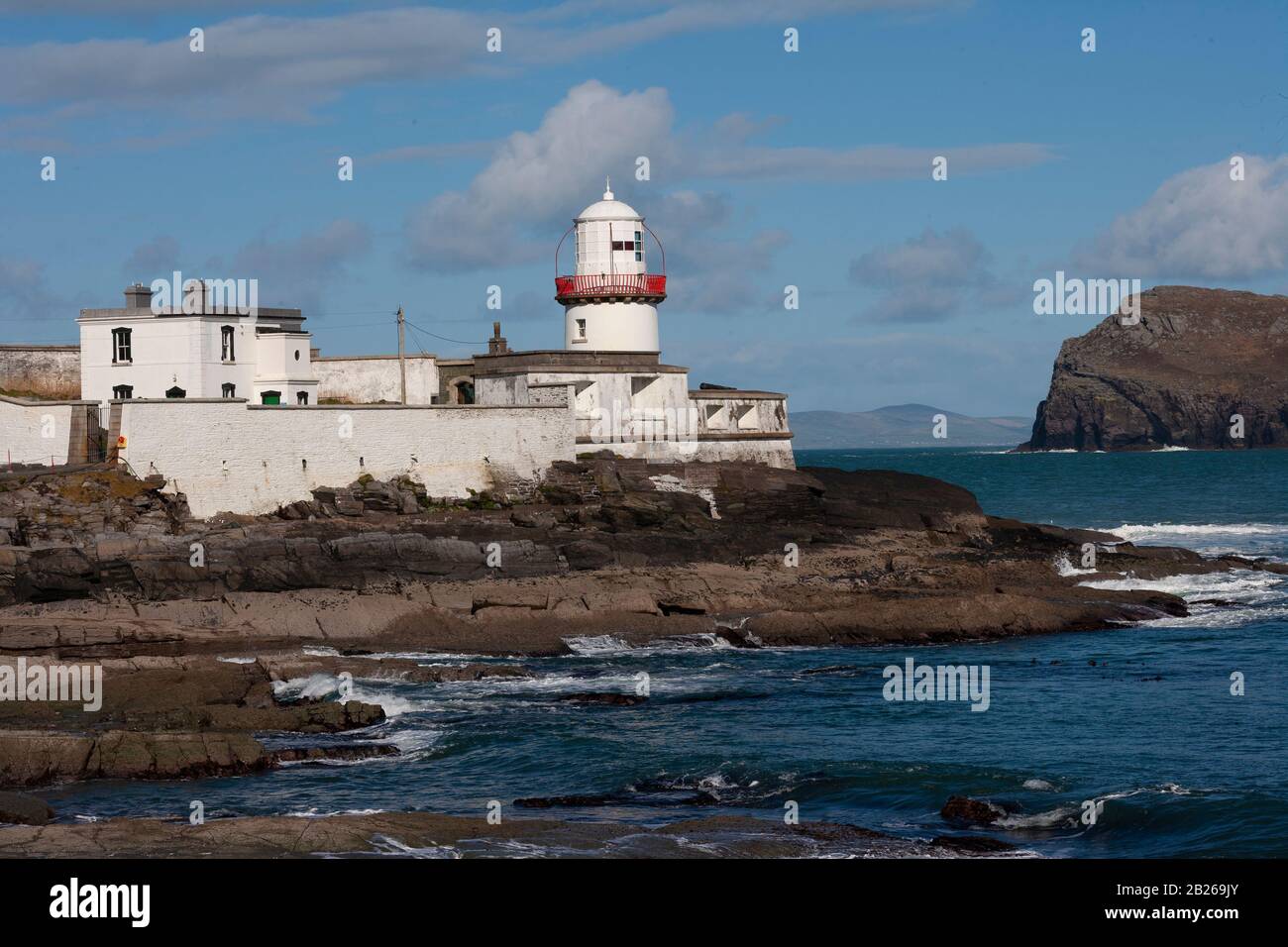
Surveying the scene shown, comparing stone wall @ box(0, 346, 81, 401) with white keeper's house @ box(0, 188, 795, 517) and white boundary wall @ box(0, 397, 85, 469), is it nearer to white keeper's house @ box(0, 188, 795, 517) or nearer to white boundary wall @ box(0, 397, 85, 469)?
white keeper's house @ box(0, 188, 795, 517)

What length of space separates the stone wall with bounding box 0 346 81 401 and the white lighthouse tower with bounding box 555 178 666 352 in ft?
46.1

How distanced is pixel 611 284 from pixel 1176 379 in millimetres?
146864

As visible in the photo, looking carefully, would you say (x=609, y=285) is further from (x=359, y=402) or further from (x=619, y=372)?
(x=359, y=402)

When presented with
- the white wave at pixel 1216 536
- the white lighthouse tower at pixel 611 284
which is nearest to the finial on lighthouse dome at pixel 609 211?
the white lighthouse tower at pixel 611 284

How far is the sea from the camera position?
749 inches

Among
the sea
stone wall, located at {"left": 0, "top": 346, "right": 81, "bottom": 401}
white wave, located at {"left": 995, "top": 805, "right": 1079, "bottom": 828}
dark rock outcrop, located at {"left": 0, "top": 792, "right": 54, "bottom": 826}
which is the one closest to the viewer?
dark rock outcrop, located at {"left": 0, "top": 792, "right": 54, "bottom": 826}

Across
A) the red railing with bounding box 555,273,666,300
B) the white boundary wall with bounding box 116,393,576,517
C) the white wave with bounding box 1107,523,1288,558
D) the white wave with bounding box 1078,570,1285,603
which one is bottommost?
the white wave with bounding box 1078,570,1285,603

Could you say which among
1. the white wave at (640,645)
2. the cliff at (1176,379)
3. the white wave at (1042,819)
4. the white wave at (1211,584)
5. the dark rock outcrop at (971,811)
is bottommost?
the white wave at (1042,819)

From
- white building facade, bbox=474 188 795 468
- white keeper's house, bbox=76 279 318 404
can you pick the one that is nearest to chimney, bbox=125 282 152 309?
white keeper's house, bbox=76 279 318 404

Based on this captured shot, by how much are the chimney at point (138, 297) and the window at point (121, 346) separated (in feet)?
2.60

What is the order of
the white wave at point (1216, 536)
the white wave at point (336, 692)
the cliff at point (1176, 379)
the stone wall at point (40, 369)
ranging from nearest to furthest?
1. the white wave at point (336, 692)
2. the stone wall at point (40, 369)
3. the white wave at point (1216, 536)
4. the cliff at point (1176, 379)

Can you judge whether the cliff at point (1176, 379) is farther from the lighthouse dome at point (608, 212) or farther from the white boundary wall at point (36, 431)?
the white boundary wall at point (36, 431)

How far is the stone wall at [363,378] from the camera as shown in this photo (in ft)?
144

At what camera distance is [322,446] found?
123ft
